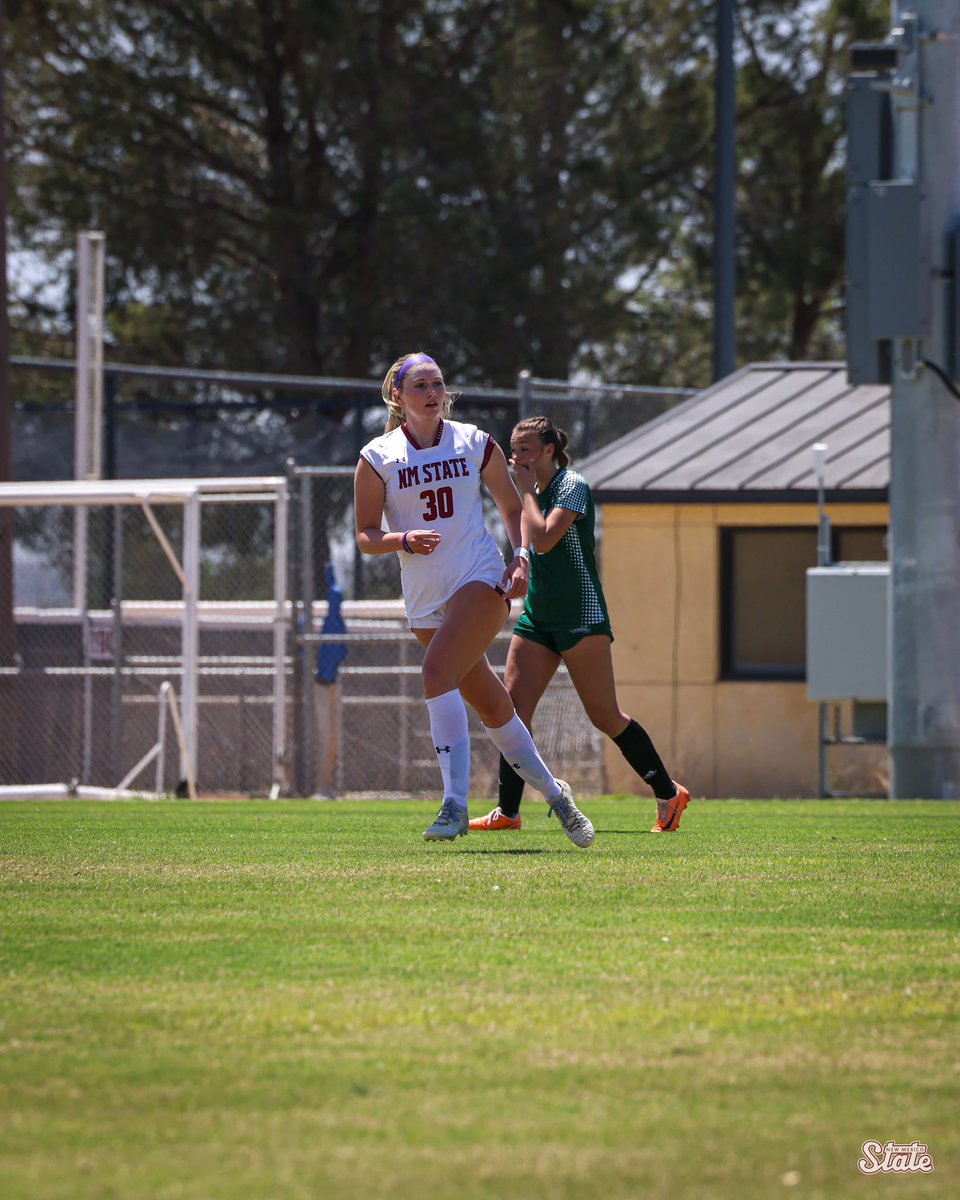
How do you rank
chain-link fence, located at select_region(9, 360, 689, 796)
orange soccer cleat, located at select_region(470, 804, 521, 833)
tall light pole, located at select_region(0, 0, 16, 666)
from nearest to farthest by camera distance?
1. orange soccer cleat, located at select_region(470, 804, 521, 833)
2. chain-link fence, located at select_region(9, 360, 689, 796)
3. tall light pole, located at select_region(0, 0, 16, 666)

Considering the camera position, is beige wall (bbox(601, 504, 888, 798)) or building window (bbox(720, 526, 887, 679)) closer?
beige wall (bbox(601, 504, 888, 798))

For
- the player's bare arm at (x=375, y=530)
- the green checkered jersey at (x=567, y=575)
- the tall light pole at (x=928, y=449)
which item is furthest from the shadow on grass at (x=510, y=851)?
the tall light pole at (x=928, y=449)

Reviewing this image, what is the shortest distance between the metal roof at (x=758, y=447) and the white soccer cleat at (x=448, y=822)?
31.6 feet

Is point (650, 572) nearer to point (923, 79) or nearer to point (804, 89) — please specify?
point (923, 79)

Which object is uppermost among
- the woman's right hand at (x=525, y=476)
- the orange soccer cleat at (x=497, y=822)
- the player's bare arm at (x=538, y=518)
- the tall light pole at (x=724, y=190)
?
the tall light pole at (x=724, y=190)

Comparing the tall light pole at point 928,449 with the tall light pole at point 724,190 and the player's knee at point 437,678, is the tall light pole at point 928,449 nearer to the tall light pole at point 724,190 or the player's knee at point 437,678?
the player's knee at point 437,678

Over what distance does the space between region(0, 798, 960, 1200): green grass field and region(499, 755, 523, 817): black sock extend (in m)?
1.45

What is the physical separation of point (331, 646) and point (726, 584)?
3510mm

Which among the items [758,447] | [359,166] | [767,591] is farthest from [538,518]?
[359,166]

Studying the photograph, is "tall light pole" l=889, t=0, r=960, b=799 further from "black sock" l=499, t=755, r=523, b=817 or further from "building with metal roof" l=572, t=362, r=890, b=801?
"black sock" l=499, t=755, r=523, b=817

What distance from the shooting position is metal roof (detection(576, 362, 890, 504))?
17109 mm

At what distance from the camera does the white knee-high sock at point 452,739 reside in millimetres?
7668

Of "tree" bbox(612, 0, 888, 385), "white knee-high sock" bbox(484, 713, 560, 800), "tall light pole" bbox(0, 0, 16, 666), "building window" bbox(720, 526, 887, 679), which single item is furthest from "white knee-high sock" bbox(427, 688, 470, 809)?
"tree" bbox(612, 0, 888, 385)

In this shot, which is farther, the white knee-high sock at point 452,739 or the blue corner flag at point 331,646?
the blue corner flag at point 331,646
